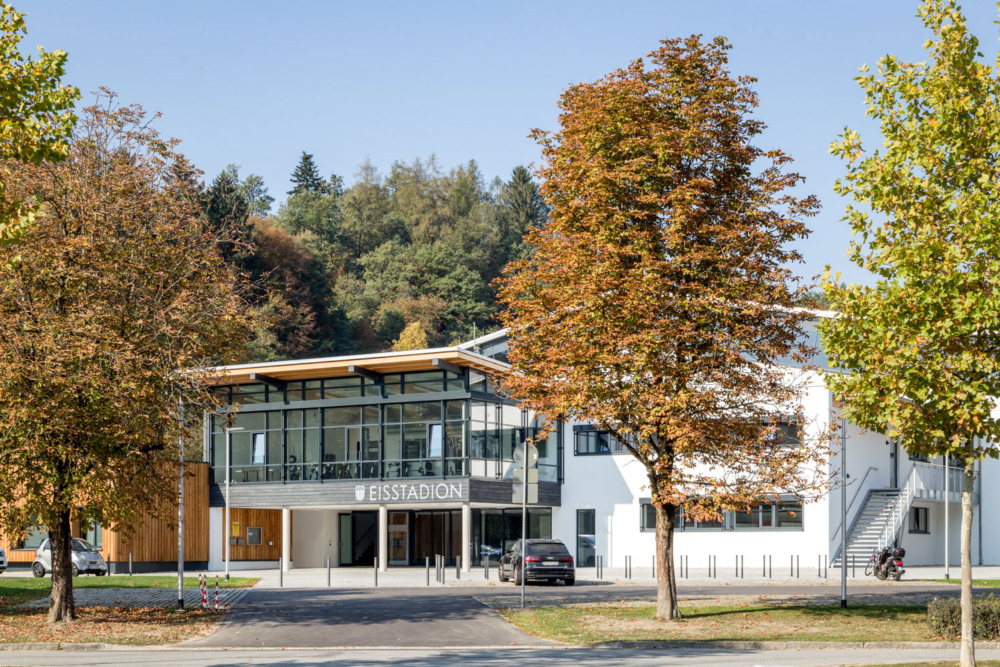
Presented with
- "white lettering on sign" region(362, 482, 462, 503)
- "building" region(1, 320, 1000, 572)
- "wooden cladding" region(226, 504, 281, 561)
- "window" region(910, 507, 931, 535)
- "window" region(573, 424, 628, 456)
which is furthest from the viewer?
"window" region(910, 507, 931, 535)

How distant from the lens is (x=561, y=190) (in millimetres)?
21000

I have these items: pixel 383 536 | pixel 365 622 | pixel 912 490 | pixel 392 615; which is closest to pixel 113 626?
pixel 365 622

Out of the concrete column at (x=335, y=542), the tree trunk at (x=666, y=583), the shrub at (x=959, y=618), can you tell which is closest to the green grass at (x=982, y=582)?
the tree trunk at (x=666, y=583)

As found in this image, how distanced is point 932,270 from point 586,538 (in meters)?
33.5

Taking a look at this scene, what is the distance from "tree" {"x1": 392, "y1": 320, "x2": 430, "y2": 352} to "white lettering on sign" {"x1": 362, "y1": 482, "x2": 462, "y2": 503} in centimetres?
2758

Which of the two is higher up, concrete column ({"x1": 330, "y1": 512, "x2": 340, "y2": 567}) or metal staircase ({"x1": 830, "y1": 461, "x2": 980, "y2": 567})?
metal staircase ({"x1": 830, "y1": 461, "x2": 980, "y2": 567})

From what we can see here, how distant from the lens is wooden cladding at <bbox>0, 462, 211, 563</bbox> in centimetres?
4059

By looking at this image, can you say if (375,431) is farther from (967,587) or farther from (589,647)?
(967,587)

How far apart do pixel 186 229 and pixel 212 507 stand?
26.0 m

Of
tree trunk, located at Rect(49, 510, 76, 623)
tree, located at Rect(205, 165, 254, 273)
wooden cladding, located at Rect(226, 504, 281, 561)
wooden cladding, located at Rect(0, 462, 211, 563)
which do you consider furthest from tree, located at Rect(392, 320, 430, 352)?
tree trunk, located at Rect(49, 510, 76, 623)

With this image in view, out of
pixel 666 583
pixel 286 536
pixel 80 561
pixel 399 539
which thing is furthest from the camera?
pixel 399 539

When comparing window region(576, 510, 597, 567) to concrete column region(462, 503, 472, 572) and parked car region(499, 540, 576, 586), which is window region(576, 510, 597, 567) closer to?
concrete column region(462, 503, 472, 572)

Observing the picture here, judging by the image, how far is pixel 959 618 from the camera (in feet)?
57.7

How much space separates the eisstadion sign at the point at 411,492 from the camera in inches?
1580
